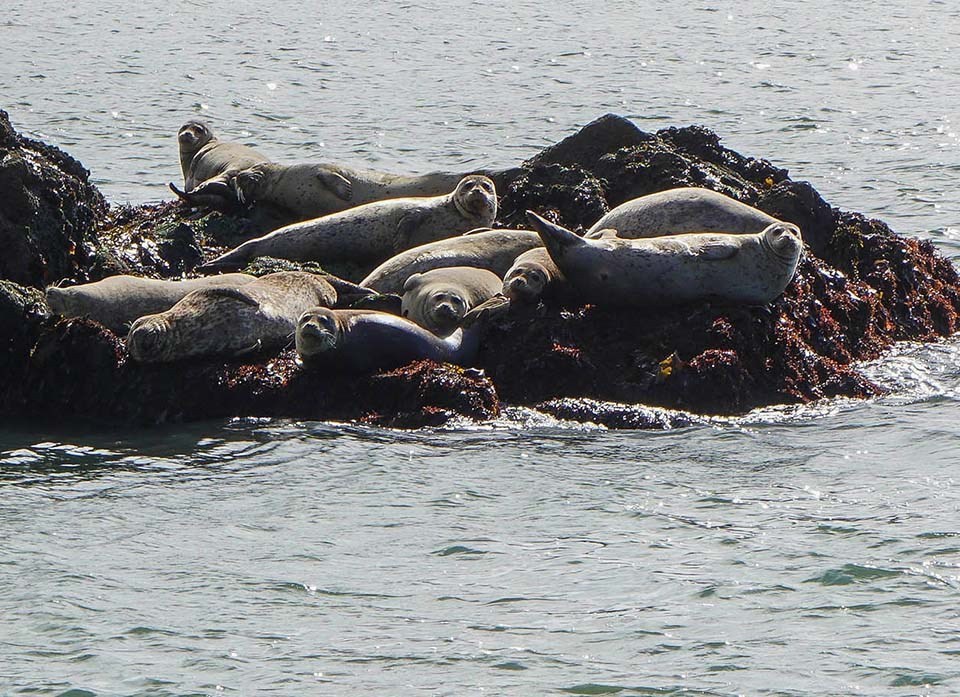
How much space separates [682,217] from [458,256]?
1322 millimetres

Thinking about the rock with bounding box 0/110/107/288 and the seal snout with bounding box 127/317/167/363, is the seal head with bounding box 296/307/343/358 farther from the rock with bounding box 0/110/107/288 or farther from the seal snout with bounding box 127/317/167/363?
the rock with bounding box 0/110/107/288

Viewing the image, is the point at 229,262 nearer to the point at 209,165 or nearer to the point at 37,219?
the point at 37,219

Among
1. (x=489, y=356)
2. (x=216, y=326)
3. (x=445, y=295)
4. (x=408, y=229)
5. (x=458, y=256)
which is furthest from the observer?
(x=408, y=229)

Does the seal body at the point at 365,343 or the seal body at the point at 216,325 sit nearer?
the seal body at the point at 365,343

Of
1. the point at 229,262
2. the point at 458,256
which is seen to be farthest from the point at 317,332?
the point at 229,262

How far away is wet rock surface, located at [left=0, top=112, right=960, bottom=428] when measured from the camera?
7883 mm

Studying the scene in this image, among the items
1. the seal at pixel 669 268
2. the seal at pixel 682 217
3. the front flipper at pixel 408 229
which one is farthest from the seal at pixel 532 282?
the front flipper at pixel 408 229

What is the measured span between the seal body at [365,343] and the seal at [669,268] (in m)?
0.88

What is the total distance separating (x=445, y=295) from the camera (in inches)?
327

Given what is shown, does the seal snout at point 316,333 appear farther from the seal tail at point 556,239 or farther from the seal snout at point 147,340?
the seal tail at point 556,239

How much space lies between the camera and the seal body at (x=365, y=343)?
306 inches

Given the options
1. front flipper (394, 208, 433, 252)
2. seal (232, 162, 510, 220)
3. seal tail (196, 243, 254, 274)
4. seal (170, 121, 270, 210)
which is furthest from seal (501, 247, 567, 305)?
seal (170, 121, 270, 210)

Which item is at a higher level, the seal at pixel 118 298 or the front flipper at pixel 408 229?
the front flipper at pixel 408 229

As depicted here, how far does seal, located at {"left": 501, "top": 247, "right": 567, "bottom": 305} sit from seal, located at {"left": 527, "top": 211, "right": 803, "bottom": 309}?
78 mm
